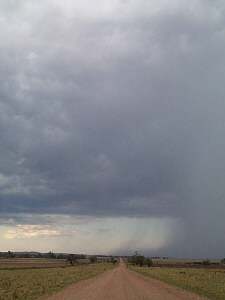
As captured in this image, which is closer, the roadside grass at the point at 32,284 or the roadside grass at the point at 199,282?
the roadside grass at the point at 32,284

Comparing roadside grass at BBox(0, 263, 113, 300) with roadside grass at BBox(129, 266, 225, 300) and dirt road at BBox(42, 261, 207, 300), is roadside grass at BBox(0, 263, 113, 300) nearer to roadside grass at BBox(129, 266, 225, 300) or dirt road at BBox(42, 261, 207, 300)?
dirt road at BBox(42, 261, 207, 300)

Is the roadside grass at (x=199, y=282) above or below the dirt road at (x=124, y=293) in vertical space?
below

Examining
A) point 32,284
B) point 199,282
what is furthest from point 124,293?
point 199,282

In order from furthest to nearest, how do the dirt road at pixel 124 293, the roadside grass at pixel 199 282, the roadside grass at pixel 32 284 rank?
the roadside grass at pixel 199 282, the roadside grass at pixel 32 284, the dirt road at pixel 124 293

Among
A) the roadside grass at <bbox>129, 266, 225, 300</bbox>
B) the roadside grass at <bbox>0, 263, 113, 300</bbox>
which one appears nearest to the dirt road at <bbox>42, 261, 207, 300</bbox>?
the roadside grass at <bbox>129, 266, 225, 300</bbox>

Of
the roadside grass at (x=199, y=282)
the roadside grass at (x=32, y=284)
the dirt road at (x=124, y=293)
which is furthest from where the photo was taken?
the roadside grass at (x=199, y=282)

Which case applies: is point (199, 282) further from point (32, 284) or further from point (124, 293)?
point (32, 284)

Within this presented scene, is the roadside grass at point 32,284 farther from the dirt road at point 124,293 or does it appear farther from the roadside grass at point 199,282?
the roadside grass at point 199,282

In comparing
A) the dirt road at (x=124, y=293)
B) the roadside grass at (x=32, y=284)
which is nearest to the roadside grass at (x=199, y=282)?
the dirt road at (x=124, y=293)

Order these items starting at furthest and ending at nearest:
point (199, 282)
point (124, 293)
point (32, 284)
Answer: point (199, 282) < point (32, 284) < point (124, 293)

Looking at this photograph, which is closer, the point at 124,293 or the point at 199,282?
the point at 124,293

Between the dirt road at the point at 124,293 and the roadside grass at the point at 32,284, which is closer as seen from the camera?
the dirt road at the point at 124,293

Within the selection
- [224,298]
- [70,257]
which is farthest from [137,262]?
[224,298]

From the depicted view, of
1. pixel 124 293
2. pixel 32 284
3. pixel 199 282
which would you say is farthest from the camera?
pixel 199 282
